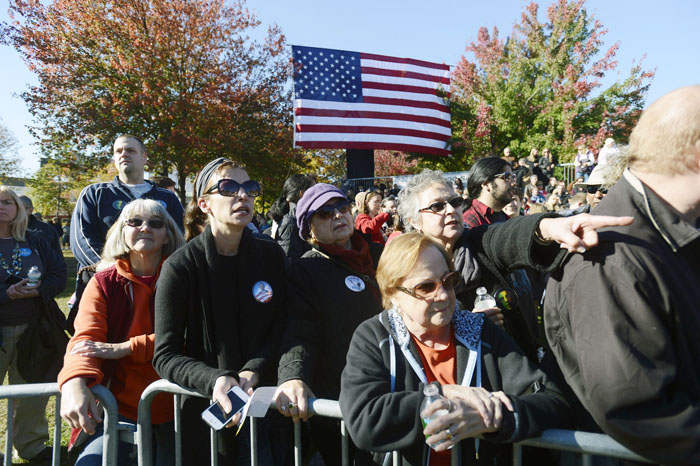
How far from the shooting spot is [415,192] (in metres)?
3.13


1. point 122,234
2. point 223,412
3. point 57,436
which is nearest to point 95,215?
point 122,234

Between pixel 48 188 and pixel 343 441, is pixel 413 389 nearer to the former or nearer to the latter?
pixel 343 441

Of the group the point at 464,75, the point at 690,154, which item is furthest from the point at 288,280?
the point at 464,75

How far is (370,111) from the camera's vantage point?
1694cm

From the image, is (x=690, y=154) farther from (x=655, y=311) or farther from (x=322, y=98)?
(x=322, y=98)

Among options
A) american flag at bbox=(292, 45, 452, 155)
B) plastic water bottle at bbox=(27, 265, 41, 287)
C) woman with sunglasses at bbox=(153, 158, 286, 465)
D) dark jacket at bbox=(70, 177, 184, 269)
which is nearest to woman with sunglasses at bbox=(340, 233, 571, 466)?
woman with sunglasses at bbox=(153, 158, 286, 465)

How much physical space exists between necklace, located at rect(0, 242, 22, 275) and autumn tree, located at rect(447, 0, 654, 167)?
61.5ft

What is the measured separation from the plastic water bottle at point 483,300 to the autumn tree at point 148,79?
14788mm

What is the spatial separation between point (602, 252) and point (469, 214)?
2498 millimetres

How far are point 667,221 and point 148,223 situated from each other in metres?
2.57

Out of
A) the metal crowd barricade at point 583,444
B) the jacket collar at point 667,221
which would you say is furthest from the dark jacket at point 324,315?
the jacket collar at point 667,221

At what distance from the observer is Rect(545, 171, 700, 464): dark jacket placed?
49.4 inches

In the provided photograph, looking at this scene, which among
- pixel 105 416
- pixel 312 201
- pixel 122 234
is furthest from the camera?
Result: pixel 312 201

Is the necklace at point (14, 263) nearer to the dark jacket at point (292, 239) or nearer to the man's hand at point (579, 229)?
the dark jacket at point (292, 239)
